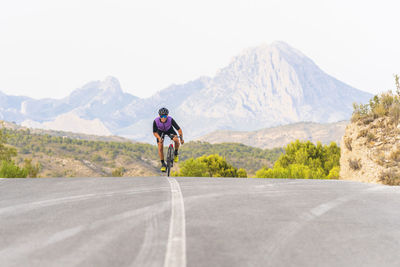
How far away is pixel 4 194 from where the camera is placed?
30.5 ft

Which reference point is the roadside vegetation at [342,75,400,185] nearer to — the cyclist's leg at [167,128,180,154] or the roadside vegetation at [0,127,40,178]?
the cyclist's leg at [167,128,180,154]

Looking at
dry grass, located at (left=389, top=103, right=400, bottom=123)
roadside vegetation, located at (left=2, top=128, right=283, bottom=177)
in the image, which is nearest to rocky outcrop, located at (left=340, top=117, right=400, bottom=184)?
dry grass, located at (left=389, top=103, right=400, bottom=123)

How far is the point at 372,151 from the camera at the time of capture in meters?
15.4

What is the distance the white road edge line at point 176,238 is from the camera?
14.3 ft

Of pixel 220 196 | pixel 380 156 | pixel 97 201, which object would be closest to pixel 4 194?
pixel 97 201

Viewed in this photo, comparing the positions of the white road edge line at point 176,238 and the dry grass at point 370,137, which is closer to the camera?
the white road edge line at point 176,238

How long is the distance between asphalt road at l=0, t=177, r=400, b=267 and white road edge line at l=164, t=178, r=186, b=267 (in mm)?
11

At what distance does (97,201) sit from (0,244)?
3172 mm

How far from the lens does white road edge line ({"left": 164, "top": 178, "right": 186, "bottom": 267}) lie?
14.3 ft

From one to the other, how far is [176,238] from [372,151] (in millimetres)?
11898

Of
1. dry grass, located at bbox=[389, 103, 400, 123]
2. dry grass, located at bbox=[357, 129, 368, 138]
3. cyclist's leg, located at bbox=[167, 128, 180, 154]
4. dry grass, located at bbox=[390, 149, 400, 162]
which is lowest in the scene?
dry grass, located at bbox=[390, 149, 400, 162]

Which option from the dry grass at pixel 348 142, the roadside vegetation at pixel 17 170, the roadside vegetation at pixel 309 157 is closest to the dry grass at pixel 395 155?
the dry grass at pixel 348 142

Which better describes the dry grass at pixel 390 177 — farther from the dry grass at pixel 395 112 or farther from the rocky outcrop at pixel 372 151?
the dry grass at pixel 395 112

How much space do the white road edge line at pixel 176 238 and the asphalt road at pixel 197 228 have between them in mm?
11
